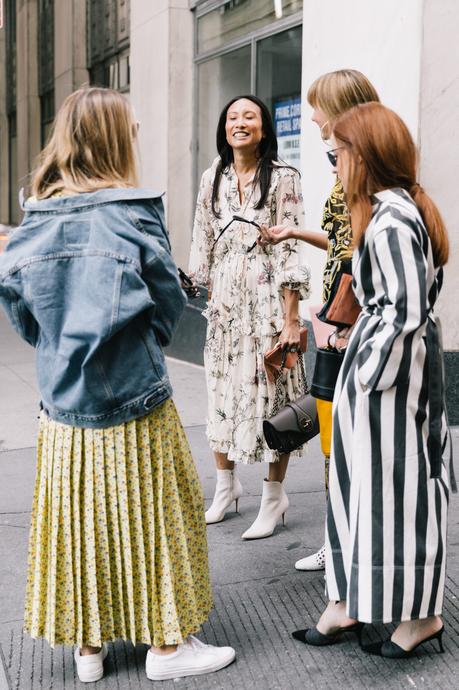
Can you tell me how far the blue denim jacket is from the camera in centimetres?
276

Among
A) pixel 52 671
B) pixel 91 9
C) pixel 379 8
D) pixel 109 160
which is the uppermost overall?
pixel 91 9

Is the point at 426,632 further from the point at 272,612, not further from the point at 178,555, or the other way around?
the point at 178,555

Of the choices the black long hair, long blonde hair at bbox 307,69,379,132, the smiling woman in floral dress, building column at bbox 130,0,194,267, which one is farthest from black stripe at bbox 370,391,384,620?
building column at bbox 130,0,194,267

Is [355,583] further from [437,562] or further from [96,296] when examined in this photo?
[96,296]

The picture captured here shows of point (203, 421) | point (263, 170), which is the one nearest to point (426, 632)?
point (263, 170)

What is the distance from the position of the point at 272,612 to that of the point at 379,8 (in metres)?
4.40

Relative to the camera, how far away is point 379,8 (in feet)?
20.9

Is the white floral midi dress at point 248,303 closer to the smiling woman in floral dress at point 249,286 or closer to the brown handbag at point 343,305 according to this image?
the smiling woman in floral dress at point 249,286

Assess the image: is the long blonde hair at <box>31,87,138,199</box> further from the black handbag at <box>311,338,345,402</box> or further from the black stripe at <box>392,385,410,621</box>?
the black stripe at <box>392,385,410,621</box>

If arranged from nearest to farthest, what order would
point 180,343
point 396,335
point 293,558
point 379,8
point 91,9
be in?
point 396,335
point 293,558
point 379,8
point 180,343
point 91,9

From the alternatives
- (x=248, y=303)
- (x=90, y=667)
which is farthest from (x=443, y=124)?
(x=90, y=667)

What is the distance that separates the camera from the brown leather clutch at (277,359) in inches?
168

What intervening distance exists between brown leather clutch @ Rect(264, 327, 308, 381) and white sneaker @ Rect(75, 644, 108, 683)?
1.62m

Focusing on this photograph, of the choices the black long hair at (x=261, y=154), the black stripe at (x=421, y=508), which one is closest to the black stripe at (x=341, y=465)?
the black stripe at (x=421, y=508)
